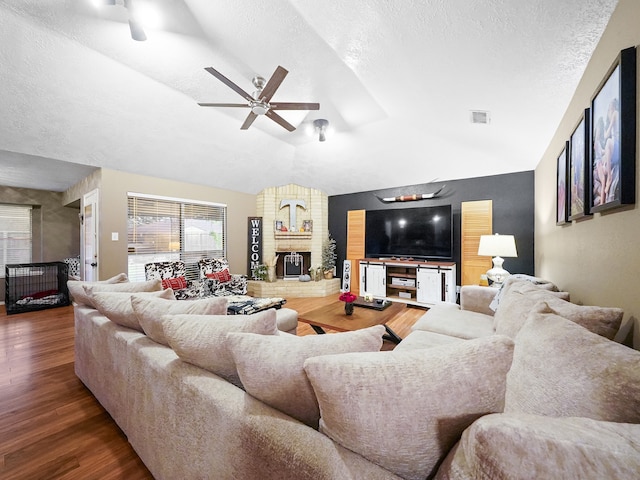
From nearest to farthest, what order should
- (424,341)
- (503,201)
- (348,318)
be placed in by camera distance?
(424,341)
(348,318)
(503,201)

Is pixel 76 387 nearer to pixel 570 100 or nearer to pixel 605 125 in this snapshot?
pixel 605 125

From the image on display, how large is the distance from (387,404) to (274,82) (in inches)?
97.4

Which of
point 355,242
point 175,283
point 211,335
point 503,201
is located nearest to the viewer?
point 211,335

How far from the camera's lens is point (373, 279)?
202 inches

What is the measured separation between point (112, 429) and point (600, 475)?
2.36 m

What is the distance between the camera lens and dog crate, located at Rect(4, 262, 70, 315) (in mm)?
4168

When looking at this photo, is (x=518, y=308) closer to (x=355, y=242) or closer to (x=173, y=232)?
(x=355, y=242)

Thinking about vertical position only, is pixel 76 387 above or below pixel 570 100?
below

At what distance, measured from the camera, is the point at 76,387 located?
2.06 metres

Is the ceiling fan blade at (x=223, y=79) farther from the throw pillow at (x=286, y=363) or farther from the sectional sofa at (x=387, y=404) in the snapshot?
the throw pillow at (x=286, y=363)

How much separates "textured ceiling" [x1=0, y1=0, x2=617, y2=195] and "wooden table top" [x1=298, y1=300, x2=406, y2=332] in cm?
235

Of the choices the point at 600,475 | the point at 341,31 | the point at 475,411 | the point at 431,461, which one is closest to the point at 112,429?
the point at 431,461

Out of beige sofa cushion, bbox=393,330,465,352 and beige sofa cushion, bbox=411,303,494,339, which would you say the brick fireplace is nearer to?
beige sofa cushion, bbox=411,303,494,339

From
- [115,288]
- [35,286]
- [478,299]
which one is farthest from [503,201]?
[35,286]
